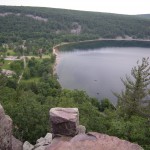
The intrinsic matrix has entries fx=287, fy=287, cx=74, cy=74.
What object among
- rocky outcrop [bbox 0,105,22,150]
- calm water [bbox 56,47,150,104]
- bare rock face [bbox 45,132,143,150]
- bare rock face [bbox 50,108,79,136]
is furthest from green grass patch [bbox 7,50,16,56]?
bare rock face [bbox 45,132,143,150]

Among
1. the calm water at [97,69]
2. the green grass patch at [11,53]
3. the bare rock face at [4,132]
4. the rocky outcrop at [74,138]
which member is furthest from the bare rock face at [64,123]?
the green grass patch at [11,53]

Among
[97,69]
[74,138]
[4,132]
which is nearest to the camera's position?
[74,138]

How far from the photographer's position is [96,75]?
96.4 meters

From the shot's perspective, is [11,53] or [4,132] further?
[11,53]

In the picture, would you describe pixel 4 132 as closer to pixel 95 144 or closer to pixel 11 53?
pixel 95 144

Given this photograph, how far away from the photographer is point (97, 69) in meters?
107

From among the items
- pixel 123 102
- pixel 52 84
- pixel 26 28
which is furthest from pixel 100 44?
pixel 123 102

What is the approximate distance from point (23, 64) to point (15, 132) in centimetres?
7632

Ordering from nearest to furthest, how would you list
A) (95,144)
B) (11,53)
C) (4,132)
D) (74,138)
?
(95,144), (74,138), (4,132), (11,53)

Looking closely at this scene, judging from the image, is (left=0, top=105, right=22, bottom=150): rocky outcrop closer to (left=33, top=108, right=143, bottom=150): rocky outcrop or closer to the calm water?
(left=33, top=108, right=143, bottom=150): rocky outcrop

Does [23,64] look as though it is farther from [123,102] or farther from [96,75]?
[123,102]

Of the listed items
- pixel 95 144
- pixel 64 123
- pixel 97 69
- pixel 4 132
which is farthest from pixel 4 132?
pixel 97 69

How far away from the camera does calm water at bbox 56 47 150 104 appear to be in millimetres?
80375

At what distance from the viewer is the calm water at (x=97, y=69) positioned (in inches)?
3164
